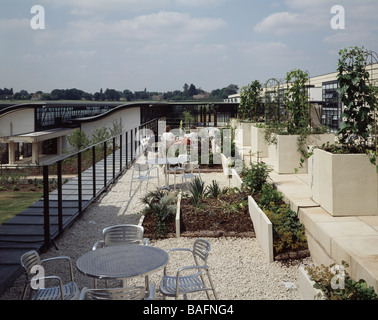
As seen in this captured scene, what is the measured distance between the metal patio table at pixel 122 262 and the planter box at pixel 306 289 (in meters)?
1.45

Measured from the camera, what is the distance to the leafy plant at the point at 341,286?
343 cm

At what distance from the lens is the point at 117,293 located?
3133 mm

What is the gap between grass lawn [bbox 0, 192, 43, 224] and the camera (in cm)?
752

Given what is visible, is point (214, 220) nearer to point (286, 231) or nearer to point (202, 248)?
point (286, 231)

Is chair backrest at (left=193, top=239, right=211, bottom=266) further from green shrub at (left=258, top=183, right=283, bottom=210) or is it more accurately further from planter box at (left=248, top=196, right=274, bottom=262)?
green shrub at (left=258, top=183, right=283, bottom=210)

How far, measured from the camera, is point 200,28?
856 centimetres

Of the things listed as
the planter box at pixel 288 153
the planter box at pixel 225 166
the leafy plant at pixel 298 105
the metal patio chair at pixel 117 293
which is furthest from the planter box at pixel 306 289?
the planter box at pixel 225 166

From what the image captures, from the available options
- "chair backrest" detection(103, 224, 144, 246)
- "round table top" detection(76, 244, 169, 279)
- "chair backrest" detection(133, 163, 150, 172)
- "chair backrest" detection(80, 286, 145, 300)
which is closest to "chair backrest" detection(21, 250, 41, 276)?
"round table top" detection(76, 244, 169, 279)

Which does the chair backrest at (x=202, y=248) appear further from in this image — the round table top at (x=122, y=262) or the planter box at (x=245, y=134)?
the planter box at (x=245, y=134)

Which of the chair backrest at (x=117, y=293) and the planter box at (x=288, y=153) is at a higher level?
the planter box at (x=288, y=153)

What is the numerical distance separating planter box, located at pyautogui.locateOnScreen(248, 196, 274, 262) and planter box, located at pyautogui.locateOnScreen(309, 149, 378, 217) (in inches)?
36.7
